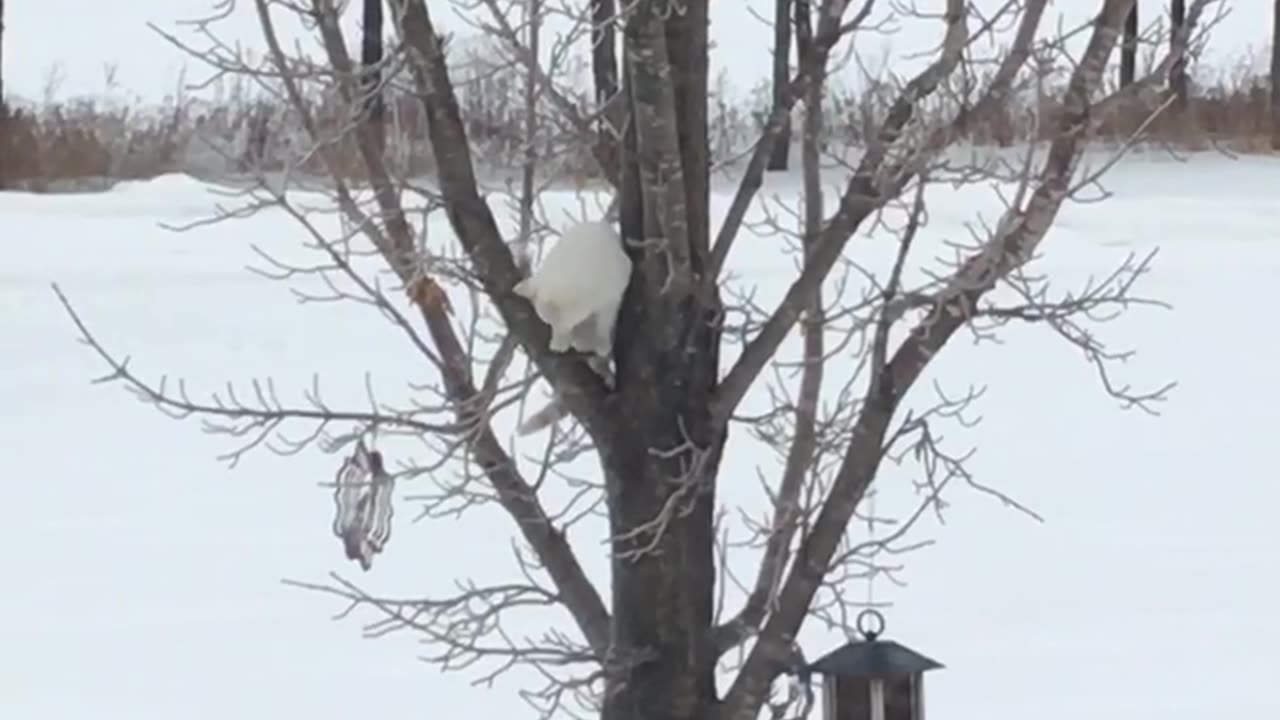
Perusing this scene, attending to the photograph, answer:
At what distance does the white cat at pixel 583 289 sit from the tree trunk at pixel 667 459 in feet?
0.08

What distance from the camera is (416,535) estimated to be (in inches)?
227

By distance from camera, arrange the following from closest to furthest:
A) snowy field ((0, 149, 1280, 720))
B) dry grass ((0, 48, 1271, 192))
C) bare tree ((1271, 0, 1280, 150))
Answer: dry grass ((0, 48, 1271, 192)), snowy field ((0, 149, 1280, 720)), bare tree ((1271, 0, 1280, 150))

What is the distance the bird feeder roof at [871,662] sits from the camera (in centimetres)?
229

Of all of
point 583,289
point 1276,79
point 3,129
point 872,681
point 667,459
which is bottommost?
point 872,681

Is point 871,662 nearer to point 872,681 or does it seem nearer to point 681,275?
point 872,681

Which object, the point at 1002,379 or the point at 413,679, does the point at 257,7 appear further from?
the point at 1002,379

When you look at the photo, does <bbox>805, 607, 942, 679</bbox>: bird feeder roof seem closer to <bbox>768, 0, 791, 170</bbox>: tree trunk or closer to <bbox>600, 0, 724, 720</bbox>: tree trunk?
<bbox>600, 0, 724, 720</bbox>: tree trunk

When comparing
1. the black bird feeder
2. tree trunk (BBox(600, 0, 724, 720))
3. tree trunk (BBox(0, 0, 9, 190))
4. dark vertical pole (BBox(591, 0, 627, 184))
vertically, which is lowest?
the black bird feeder

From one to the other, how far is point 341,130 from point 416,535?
12.5 feet

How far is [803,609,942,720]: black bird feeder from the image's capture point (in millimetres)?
2299

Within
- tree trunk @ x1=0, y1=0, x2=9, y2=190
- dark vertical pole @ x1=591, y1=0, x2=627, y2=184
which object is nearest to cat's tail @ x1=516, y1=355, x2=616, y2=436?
dark vertical pole @ x1=591, y1=0, x2=627, y2=184

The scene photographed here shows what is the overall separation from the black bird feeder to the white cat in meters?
0.53

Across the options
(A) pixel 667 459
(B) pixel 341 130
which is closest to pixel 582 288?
(A) pixel 667 459

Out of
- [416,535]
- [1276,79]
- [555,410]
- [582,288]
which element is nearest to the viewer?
[582,288]
